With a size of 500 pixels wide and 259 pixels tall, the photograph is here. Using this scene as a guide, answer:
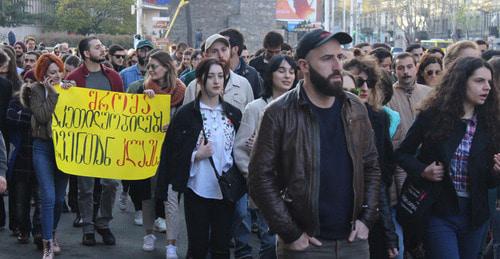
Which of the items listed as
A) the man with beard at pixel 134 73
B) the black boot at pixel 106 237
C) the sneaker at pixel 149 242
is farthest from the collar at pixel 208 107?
the man with beard at pixel 134 73

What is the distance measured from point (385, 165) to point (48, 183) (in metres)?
3.47

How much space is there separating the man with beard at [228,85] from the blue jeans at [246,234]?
1081 millimetres

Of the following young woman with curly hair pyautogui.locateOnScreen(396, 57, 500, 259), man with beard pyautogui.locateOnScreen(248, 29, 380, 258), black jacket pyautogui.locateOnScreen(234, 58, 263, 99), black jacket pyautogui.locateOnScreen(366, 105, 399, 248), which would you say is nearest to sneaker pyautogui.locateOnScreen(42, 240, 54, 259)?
black jacket pyautogui.locateOnScreen(234, 58, 263, 99)

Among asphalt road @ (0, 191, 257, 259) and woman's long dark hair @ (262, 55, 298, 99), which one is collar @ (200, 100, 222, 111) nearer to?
woman's long dark hair @ (262, 55, 298, 99)

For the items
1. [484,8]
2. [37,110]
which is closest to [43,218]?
[37,110]

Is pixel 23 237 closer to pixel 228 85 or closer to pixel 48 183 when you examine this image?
pixel 48 183

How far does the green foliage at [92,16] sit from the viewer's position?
230 ft

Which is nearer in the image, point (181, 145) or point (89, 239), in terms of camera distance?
point (181, 145)

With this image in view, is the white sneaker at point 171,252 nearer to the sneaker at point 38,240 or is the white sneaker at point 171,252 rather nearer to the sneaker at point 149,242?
the sneaker at point 149,242

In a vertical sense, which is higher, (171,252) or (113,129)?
(113,129)

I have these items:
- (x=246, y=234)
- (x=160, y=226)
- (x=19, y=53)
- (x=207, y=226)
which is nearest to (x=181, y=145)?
(x=207, y=226)

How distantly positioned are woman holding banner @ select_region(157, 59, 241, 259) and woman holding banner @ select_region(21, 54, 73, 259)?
1450mm

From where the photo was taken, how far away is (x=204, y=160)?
7316 millimetres

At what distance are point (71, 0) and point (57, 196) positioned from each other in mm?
63145
